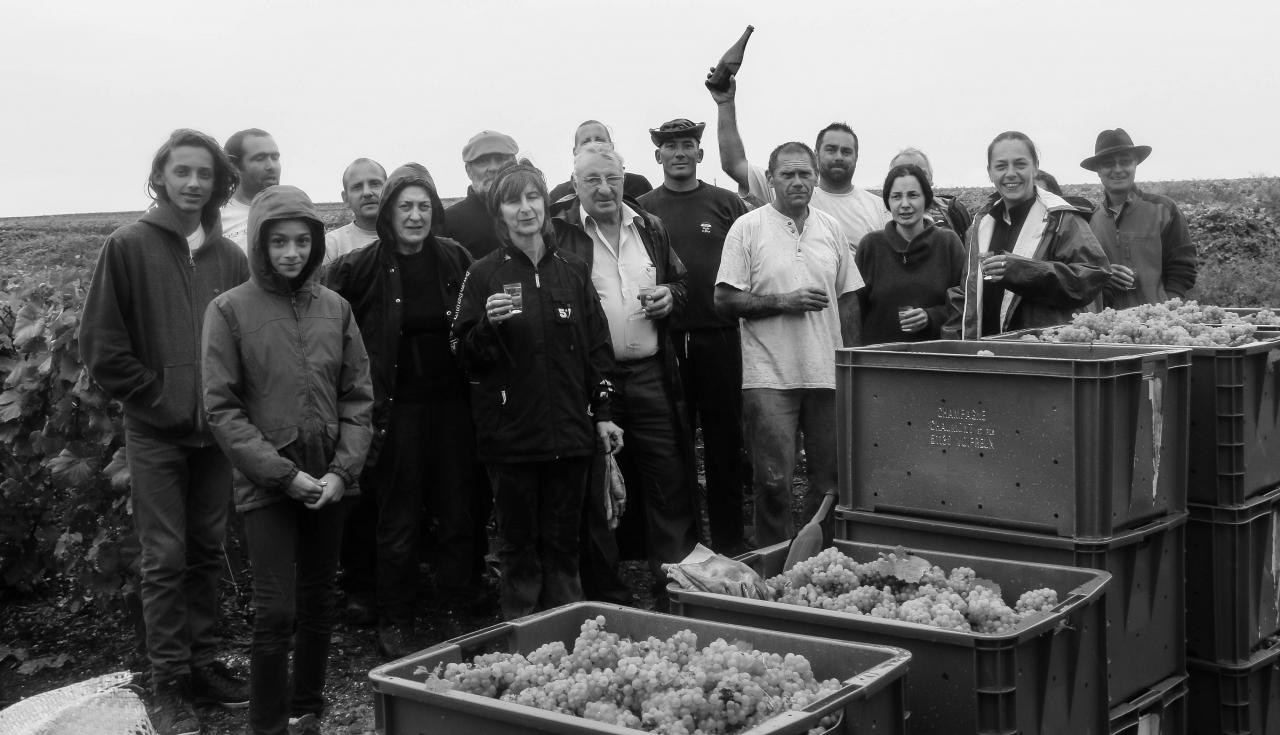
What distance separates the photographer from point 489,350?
507 centimetres

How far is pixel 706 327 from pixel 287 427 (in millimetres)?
2781

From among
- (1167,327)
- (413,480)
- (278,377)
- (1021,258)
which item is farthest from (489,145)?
(1167,327)

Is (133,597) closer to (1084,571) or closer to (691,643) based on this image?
(691,643)

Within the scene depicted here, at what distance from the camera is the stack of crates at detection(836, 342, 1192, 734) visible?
3357mm

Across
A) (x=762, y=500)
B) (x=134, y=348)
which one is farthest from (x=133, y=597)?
(x=762, y=500)

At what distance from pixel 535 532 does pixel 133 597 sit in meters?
1.89

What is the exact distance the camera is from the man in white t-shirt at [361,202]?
6.05 m

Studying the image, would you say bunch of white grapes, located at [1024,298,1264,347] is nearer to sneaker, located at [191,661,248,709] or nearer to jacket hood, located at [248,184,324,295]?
jacket hood, located at [248,184,324,295]

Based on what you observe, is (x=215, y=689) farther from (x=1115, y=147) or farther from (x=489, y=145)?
(x=1115, y=147)

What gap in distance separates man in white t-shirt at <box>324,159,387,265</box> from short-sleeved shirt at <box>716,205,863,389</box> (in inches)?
71.2

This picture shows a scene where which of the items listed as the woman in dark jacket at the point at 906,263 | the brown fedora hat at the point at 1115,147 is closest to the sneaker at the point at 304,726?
the woman in dark jacket at the point at 906,263

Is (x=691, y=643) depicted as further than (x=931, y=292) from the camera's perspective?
No

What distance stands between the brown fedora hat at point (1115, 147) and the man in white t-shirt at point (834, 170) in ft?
5.31

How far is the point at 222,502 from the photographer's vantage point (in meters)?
5.00
